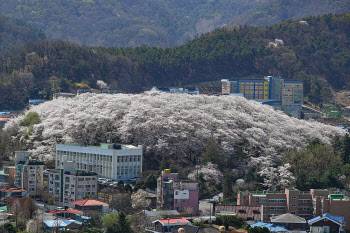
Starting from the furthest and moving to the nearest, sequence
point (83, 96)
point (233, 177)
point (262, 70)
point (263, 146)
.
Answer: point (262, 70)
point (83, 96)
point (263, 146)
point (233, 177)

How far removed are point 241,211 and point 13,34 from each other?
110246 millimetres

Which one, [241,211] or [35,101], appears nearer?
[241,211]

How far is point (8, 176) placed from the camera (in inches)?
2938

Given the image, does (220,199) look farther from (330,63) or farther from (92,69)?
(330,63)

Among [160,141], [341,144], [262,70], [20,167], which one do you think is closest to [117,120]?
[160,141]

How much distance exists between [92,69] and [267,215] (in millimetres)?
56299

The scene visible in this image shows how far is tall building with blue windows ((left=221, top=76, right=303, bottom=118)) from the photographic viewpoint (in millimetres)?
118125

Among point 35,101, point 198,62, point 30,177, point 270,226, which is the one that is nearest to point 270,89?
point 198,62

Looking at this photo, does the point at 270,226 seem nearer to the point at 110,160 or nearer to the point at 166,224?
the point at 166,224

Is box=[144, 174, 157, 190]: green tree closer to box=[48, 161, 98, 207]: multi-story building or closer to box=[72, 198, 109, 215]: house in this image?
box=[48, 161, 98, 207]: multi-story building

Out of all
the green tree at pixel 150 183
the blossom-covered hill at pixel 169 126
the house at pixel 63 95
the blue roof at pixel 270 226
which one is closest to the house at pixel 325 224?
the blue roof at pixel 270 226

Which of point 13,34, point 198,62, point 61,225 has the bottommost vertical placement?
point 61,225

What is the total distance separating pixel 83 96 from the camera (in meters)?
91.2

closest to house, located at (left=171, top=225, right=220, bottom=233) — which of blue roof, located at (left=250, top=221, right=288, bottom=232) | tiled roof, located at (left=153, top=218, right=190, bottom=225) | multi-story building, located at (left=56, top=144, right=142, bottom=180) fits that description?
tiled roof, located at (left=153, top=218, right=190, bottom=225)
